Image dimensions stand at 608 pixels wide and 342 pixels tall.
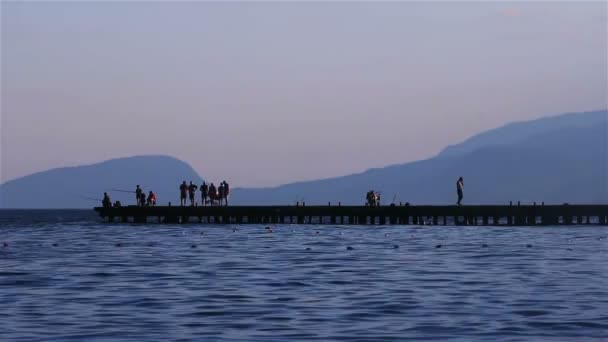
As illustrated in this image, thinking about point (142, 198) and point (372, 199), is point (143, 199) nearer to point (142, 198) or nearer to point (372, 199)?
point (142, 198)

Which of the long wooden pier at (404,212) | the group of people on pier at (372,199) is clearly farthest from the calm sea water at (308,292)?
the group of people on pier at (372,199)

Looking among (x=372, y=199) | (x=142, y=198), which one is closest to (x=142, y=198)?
(x=142, y=198)

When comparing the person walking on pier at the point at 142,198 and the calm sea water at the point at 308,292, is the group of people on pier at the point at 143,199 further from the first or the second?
the calm sea water at the point at 308,292

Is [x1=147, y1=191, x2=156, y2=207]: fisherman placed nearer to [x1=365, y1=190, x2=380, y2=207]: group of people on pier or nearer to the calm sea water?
[x1=365, y1=190, x2=380, y2=207]: group of people on pier

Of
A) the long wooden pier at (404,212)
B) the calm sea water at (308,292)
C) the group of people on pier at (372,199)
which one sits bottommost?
the calm sea water at (308,292)

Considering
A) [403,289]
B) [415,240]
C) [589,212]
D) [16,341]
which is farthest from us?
[589,212]

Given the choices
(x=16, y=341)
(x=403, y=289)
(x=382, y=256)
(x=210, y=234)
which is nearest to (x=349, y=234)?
(x=210, y=234)

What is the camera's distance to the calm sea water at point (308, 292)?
21.2 m

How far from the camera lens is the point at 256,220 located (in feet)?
266

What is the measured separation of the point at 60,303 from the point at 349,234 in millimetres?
36378

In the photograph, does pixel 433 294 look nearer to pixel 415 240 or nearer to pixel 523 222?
pixel 415 240

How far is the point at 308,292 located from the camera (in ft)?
91.0

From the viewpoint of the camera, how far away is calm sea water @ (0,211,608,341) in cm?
2119

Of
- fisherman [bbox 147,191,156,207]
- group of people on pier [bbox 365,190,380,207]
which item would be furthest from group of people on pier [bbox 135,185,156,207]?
group of people on pier [bbox 365,190,380,207]
